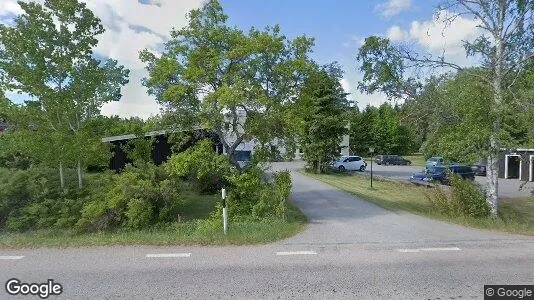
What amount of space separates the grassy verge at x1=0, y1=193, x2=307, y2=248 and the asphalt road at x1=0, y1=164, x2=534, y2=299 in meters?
0.36

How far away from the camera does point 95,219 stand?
8656 millimetres

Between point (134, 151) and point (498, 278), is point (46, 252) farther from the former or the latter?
point (498, 278)

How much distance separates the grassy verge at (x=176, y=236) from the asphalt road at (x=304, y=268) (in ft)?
1.19

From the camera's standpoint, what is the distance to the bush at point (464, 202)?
10.8 metres

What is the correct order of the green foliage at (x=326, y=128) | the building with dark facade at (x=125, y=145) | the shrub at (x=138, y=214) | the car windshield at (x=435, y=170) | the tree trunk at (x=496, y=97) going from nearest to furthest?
the shrub at (x=138, y=214)
the tree trunk at (x=496, y=97)
the building with dark facade at (x=125, y=145)
the car windshield at (x=435, y=170)
the green foliage at (x=326, y=128)

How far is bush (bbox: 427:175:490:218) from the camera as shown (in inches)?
426

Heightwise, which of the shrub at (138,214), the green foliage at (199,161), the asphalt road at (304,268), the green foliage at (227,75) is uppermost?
the green foliage at (227,75)

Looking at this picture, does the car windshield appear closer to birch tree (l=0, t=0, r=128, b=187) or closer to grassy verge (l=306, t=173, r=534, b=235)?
grassy verge (l=306, t=173, r=534, b=235)

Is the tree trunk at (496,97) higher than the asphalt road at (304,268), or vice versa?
the tree trunk at (496,97)

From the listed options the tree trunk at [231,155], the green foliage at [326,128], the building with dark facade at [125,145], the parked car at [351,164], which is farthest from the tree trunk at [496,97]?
the parked car at [351,164]

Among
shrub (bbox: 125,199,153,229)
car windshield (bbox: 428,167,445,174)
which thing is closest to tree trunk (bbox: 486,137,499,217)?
shrub (bbox: 125,199,153,229)

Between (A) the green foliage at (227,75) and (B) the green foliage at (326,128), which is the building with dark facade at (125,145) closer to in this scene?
(A) the green foliage at (227,75)

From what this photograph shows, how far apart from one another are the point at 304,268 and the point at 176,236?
10.8ft

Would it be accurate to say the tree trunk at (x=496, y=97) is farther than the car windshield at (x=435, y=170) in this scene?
No
